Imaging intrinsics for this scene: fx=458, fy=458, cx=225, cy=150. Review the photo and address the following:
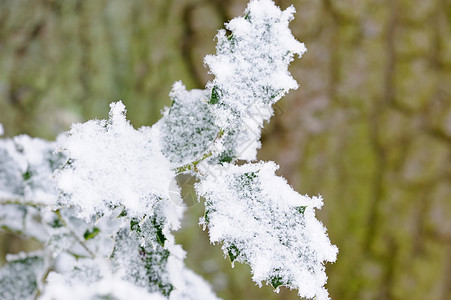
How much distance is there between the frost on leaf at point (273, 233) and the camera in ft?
1.13

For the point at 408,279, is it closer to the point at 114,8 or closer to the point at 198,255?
the point at 198,255

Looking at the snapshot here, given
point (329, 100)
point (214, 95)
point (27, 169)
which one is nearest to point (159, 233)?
point (214, 95)

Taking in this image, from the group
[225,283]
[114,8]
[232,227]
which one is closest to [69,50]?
[114,8]

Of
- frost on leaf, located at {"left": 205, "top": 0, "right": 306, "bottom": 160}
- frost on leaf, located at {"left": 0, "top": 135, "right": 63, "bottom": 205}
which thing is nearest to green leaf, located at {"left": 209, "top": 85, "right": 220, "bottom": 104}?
frost on leaf, located at {"left": 205, "top": 0, "right": 306, "bottom": 160}

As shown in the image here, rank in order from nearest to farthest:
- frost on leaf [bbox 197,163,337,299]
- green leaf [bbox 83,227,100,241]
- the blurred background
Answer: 1. frost on leaf [bbox 197,163,337,299]
2. green leaf [bbox 83,227,100,241]
3. the blurred background

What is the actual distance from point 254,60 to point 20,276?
42 centimetres

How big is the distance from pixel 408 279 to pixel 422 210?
0.15 m

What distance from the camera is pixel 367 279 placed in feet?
3.38

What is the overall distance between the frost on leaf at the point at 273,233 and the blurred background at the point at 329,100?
657 millimetres

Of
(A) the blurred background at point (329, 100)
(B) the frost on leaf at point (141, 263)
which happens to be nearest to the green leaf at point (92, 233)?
(B) the frost on leaf at point (141, 263)

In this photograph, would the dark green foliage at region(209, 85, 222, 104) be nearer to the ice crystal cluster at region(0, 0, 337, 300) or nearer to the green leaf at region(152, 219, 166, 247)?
the ice crystal cluster at region(0, 0, 337, 300)

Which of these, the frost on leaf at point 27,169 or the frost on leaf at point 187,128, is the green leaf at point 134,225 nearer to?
the frost on leaf at point 187,128

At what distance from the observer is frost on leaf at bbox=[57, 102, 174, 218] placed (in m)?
0.35

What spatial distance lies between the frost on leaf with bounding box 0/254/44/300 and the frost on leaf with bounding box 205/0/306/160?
36cm
